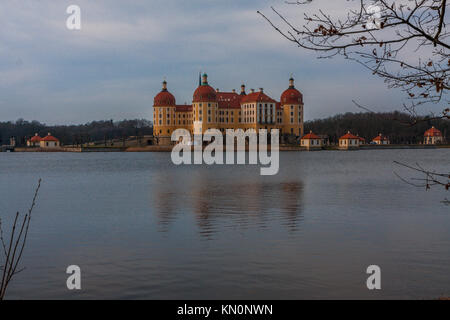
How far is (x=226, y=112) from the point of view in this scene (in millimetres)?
90750

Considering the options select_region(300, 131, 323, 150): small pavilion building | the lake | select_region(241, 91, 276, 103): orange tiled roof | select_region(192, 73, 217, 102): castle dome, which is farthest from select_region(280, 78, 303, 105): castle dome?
the lake

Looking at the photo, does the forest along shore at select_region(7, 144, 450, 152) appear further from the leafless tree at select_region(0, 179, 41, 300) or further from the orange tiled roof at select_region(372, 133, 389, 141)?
the leafless tree at select_region(0, 179, 41, 300)

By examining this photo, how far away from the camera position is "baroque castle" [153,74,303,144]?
3479 inches

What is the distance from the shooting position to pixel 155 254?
9211mm

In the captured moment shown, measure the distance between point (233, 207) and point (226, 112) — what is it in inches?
2963

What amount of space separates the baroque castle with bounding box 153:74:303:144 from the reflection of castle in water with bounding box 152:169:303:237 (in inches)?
2563

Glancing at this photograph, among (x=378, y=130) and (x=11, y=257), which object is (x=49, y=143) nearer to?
(x=378, y=130)

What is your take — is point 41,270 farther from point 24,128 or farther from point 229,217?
point 24,128

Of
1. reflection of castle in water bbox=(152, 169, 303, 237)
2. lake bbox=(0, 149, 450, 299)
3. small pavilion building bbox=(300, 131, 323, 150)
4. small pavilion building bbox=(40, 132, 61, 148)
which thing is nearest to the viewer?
lake bbox=(0, 149, 450, 299)

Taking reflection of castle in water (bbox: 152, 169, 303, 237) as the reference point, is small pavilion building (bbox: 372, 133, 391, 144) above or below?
above

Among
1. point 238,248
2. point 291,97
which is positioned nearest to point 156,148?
point 291,97

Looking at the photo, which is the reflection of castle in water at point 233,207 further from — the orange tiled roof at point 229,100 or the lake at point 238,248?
the orange tiled roof at point 229,100

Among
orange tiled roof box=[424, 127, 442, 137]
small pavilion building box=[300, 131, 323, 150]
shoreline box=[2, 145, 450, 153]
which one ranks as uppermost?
orange tiled roof box=[424, 127, 442, 137]
